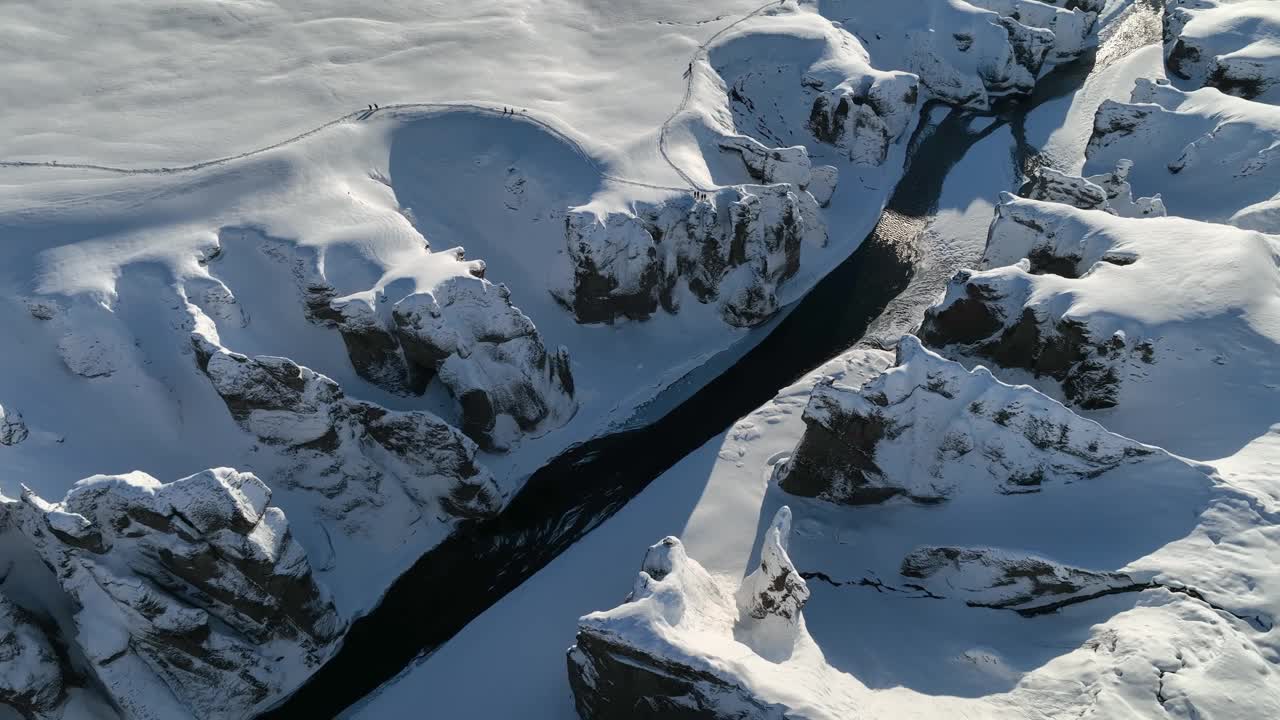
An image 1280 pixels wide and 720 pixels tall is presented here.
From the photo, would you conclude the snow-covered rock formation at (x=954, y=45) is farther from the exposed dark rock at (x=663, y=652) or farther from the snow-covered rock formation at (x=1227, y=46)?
the exposed dark rock at (x=663, y=652)

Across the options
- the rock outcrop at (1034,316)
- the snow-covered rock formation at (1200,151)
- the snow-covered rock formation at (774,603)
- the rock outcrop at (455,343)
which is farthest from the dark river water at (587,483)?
the snow-covered rock formation at (1200,151)

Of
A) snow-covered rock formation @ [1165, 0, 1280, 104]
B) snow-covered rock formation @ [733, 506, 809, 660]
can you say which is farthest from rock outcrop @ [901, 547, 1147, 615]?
snow-covered rock formation @ [1165, 0, 1280, 104]

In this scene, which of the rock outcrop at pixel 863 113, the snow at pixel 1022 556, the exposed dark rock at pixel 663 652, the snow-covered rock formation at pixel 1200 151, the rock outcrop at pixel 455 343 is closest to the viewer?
the exposed dark rock at pixel 663 652

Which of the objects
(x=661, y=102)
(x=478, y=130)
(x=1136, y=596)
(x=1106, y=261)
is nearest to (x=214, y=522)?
(x=478, y=130)

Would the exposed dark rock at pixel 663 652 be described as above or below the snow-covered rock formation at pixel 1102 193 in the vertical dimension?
below

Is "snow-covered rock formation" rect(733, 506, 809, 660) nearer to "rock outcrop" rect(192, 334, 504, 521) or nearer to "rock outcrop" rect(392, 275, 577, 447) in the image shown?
"rock outcrop" rect(192, 334, 504, 521)

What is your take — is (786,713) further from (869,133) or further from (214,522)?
(869,133)
